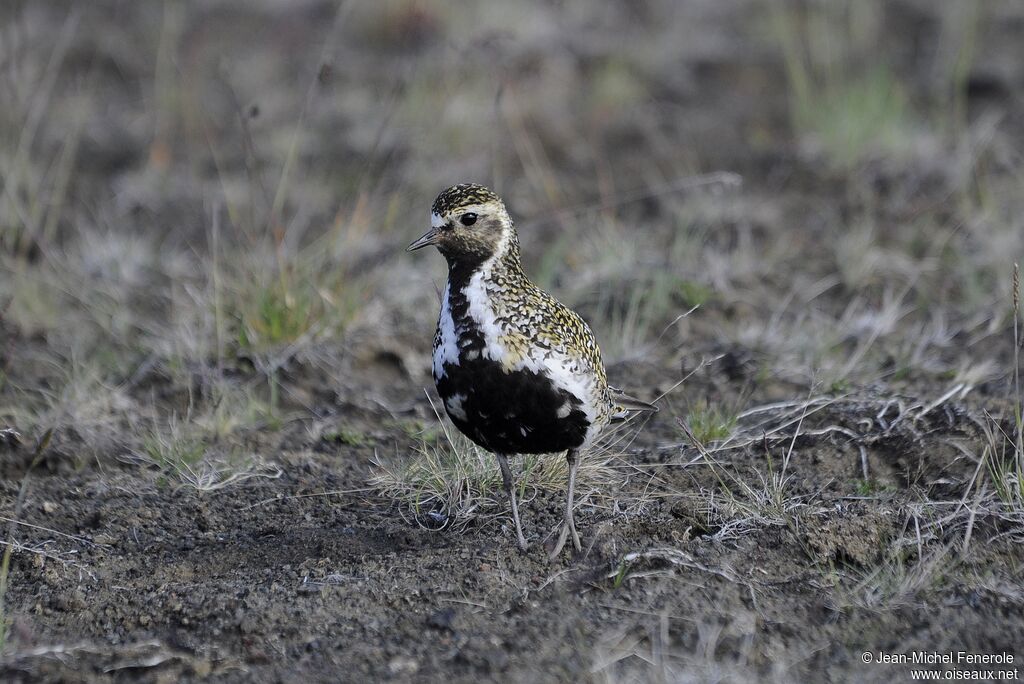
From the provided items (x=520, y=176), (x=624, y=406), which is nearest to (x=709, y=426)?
(x=624, y=406)

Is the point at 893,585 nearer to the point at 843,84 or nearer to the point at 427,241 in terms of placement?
the point at 427,241

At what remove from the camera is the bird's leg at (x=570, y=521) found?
3955 millimetres

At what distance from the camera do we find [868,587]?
147 inches

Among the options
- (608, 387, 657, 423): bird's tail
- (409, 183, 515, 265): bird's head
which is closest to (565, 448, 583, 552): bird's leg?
(608, 387, 657, 423): bird's tail

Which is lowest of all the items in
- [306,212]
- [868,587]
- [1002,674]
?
[1002,674]

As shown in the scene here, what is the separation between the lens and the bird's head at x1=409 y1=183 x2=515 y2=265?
154 inches

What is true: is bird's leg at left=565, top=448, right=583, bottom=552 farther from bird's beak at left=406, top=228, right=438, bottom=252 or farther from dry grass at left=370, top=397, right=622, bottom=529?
bird's beak at left=406, top=228, right=438, bottom=252

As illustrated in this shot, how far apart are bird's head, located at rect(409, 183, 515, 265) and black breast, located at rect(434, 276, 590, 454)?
179 millimetres

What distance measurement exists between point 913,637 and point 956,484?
1.03 meters

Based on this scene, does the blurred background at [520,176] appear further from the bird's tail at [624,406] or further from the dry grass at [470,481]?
the dry grass at [470,481]

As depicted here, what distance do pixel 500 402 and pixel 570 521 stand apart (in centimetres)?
55

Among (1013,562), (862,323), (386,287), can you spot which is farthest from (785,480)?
(386,287)

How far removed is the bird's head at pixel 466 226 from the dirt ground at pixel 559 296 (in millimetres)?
703

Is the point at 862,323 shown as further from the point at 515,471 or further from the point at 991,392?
the point at 515,471
